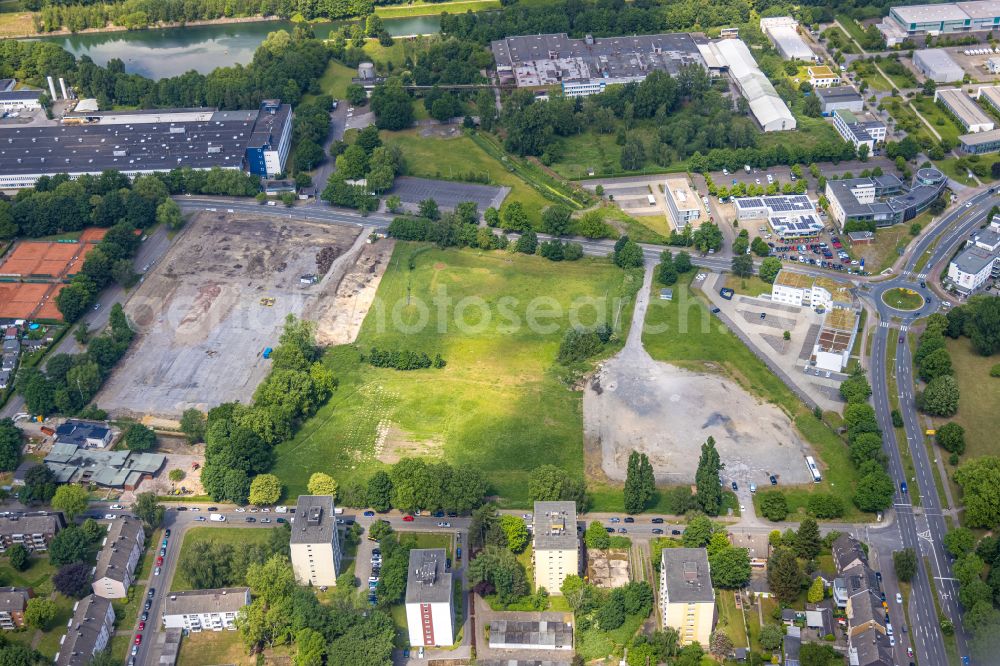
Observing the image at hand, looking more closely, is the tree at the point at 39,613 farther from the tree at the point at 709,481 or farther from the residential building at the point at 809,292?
the residential building at the point at 809,292

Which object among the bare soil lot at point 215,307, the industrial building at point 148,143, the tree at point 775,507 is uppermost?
the tree at point 775,507

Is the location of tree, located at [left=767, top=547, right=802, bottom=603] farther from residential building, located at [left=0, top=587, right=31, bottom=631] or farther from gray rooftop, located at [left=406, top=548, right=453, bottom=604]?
residential building, located at [left=0, top=587, right=31, bottom=631]

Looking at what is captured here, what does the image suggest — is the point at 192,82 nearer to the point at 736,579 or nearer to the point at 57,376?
the point at 57,376

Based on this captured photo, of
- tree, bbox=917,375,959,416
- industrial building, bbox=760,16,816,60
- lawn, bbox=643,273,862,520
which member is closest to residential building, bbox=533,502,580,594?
lawn, bbox=643,273,862,520

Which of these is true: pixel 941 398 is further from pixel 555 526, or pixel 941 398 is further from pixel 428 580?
pixel 428 580

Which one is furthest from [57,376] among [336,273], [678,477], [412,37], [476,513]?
[412,37]

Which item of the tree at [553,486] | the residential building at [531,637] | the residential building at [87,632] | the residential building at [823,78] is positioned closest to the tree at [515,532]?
the tree at [553,486]
